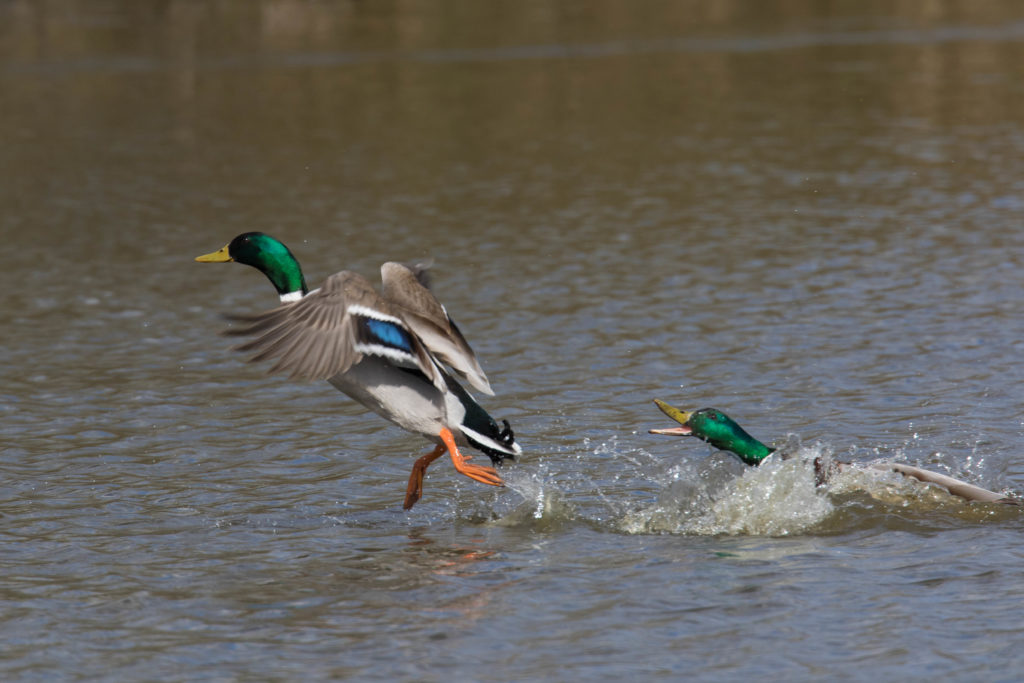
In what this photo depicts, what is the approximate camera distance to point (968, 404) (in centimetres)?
923

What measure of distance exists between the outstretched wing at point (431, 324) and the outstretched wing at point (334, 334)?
0.56 ft

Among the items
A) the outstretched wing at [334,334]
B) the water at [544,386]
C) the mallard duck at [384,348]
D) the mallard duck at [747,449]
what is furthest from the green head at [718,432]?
the outstretched wing at [334,334]

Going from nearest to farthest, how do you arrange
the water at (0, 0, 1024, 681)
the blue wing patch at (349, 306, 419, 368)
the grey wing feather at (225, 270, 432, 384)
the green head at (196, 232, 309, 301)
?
1. the water at (0, 0, 1024, 681)
2. the grey wing feather at (225, 270, 432, 384)
3. the blue wing patch at (349, 306, 419, 368)
4. the green head at (196, 232, 309, 301)

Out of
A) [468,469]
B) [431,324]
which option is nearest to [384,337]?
[431,324]

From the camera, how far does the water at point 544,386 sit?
20.3ft

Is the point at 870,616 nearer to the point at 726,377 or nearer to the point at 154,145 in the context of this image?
the point at 726,377

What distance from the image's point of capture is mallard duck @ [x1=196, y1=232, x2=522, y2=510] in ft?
22.9

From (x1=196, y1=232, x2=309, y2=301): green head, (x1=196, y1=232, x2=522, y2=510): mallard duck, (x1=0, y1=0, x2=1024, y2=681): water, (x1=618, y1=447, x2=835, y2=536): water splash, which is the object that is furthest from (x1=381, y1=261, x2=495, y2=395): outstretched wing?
(x1=618, y1=447, x2=835, y2=536): water splash

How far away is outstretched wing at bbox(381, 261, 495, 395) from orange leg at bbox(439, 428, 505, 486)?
0.31 metres

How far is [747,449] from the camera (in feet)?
24.7

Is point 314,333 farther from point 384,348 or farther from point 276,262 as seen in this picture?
point 276,262

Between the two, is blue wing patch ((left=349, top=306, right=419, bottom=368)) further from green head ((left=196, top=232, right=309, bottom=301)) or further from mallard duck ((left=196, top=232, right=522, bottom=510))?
green head ((left=196, top=232, right=309, bottom=301))

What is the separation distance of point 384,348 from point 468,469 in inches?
32.7

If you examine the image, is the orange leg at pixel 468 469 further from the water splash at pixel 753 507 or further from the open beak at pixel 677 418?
the open beak at pixel 677 418
